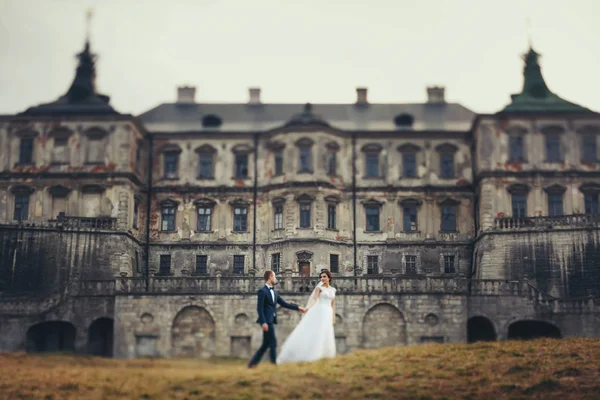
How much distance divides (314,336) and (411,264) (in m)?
31.6

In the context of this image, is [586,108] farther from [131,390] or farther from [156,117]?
[131,390]

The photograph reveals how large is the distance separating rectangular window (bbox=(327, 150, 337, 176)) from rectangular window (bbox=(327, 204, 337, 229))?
217 centimetres

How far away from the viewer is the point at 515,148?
2094 inches

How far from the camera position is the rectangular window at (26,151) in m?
53.5

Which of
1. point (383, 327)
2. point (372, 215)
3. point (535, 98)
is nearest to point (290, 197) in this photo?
point (372, 215)

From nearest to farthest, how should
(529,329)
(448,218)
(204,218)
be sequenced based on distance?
(529,329) < (448,218) < (204,218)

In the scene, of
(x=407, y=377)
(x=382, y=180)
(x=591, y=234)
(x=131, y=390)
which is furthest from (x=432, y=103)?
(x=131, y=390)

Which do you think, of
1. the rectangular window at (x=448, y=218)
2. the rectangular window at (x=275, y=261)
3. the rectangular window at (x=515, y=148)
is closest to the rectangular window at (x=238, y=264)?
the rectangular window at (x=275, y=261)

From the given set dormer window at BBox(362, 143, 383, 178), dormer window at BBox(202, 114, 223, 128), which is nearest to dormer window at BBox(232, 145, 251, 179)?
dormer window at BBox(202, 114, 223, 128)

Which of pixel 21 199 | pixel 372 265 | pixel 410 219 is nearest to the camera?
pixel 21 199

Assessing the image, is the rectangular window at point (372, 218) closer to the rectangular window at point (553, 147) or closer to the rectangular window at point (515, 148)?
the rectangular window at point (515, 148)

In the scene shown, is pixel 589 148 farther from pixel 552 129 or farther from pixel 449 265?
pixel 449 265

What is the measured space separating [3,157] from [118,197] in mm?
8202

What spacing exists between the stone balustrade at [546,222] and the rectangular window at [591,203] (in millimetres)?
4192
